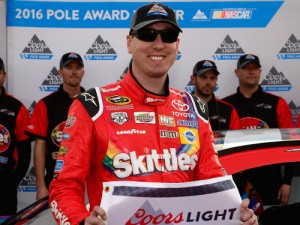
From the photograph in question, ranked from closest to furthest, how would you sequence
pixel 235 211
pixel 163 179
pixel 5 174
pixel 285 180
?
pixel 235 211 → pixel 163 179 → pixel 285 180 → pixel 5 174

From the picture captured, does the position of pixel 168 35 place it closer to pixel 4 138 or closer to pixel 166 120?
pixel 166 120

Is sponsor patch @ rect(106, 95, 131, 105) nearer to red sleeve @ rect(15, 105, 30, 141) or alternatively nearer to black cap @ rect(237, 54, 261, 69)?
red sleeve @ rect(15, 105, 30, 141)

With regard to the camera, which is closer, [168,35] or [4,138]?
[168,35]

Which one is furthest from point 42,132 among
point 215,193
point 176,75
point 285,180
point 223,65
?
point 215,193

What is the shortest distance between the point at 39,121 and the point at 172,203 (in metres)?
3.23

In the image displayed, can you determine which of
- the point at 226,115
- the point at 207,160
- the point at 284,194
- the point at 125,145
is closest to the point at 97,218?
the point at 125,145

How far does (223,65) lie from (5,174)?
2.14 m

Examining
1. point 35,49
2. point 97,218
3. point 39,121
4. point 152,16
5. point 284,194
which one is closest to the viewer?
point 97,218

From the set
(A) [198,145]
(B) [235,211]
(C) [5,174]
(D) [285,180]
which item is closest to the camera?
(B) [235,211]

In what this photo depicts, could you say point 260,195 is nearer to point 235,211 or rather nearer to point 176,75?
point 235,211

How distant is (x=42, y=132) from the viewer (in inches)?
183

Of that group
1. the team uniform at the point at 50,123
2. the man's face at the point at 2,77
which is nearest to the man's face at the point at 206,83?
the team uniform at the point at 50,123

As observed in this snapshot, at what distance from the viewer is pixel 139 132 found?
1.82 m

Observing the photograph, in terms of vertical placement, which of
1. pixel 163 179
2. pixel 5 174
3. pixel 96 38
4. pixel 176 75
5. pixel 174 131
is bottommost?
pixel 5 174
